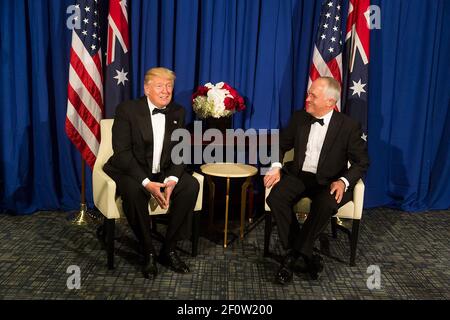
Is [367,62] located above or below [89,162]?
above

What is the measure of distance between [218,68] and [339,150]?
5.01ft

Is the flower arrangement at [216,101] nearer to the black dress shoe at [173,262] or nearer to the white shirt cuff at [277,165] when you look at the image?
the white shirt cuff at [277,165]

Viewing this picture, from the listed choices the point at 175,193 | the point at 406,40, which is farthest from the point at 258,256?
the point at 406,40

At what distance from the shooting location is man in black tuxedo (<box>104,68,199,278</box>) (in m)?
3.46

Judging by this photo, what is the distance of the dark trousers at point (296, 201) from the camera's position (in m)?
3.45

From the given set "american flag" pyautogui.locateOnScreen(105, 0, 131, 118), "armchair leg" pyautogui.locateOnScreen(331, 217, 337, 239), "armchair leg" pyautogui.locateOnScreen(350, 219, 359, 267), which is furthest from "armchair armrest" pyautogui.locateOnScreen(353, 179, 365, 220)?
"american flag" pyautogui.locateOnScreen(105, 0, 131, 118)

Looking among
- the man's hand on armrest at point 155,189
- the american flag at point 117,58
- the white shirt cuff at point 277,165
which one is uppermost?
the american flag at point 117,58

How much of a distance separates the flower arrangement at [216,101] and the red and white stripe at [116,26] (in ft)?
2.50

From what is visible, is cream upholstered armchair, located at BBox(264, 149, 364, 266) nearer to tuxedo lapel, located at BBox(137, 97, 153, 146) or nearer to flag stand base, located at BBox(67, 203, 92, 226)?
tuxedo lapel, located at BBox(137, 97, 153, 146)

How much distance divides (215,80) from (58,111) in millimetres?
1418

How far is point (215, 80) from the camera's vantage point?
15.4ft

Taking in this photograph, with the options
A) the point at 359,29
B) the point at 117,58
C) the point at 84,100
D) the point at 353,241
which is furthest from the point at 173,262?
the point at 359,29

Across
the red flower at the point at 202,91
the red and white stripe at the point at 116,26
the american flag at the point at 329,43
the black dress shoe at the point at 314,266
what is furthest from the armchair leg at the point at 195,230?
the american flag at the point at 329,43
